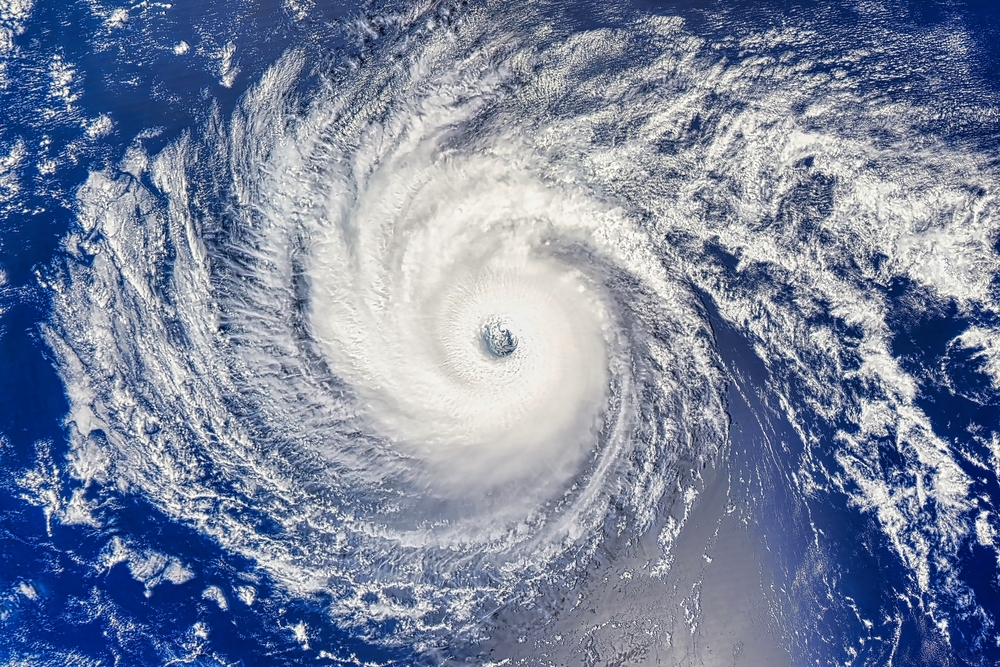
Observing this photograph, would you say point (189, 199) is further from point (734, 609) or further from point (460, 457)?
point (734, 609)

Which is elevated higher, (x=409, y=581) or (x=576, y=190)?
(x=576, y=190)

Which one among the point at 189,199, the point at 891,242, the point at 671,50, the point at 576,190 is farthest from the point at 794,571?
the point at 189,199

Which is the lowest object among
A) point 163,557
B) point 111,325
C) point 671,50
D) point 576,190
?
point 163,557

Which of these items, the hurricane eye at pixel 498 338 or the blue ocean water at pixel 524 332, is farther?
the hurricane eye at pixel 498 338

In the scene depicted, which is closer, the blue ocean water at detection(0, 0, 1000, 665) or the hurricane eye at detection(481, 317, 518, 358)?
the blue ocean water at detection(0, 0, 1000, 665)
